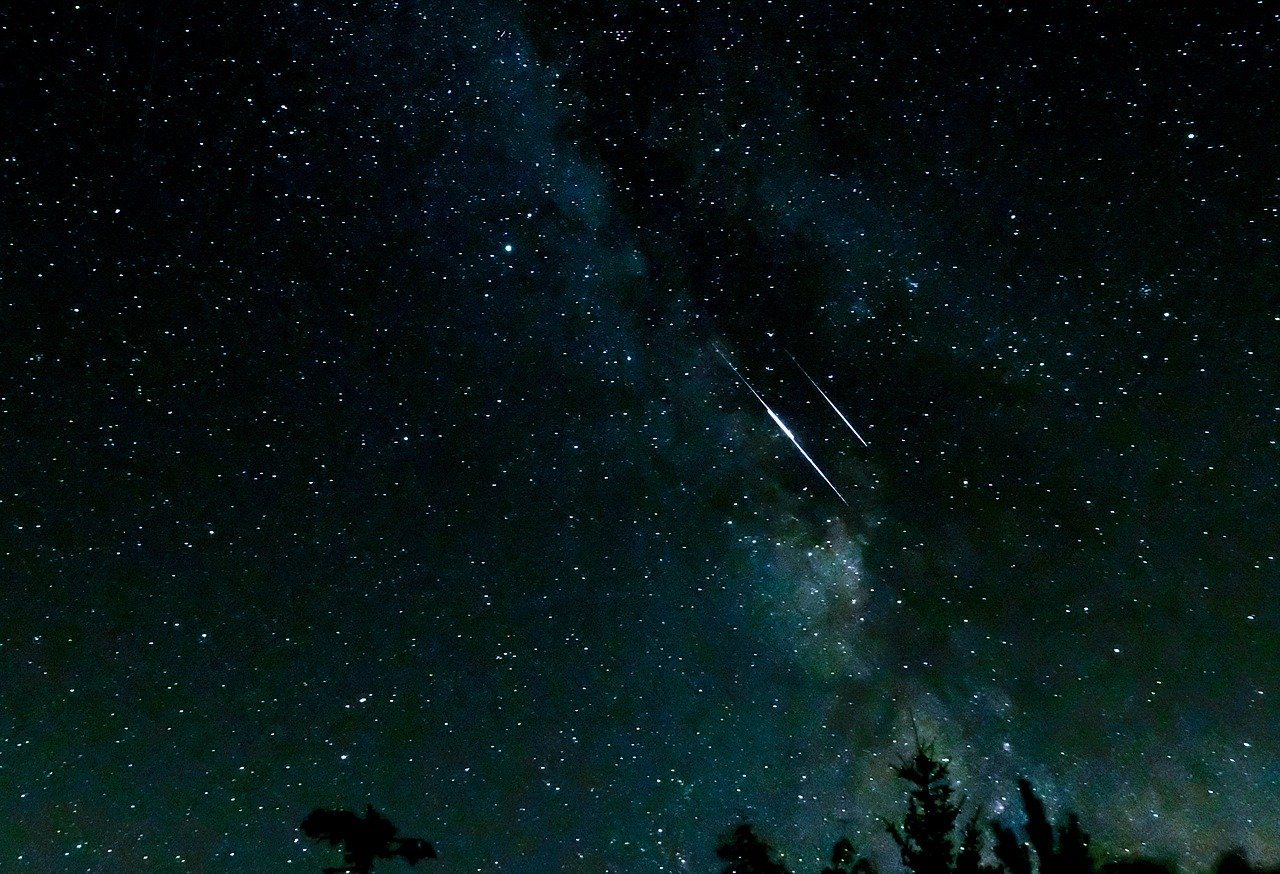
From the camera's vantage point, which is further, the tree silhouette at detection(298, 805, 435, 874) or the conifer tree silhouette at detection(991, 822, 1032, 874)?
the tree silhouette at detection(298, 805, 435, 874)

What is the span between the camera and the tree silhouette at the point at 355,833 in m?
10.1

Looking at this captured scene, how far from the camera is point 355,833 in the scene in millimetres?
10156

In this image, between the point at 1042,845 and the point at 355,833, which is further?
the point at 355,833

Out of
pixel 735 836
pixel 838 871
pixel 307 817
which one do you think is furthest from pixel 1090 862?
pixel 307 817

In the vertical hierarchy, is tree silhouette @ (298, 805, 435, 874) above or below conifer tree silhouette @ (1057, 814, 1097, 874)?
above

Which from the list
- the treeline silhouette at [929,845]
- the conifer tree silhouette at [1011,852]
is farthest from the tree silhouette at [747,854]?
the conifer tree silhouette at [1011,852]

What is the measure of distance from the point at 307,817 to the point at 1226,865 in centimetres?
1278

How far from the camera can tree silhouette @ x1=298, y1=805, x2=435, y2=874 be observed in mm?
10133

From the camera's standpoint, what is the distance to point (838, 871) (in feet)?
44.7

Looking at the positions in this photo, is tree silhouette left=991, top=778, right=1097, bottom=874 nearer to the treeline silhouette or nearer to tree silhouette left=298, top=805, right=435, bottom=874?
the treeline silhouette

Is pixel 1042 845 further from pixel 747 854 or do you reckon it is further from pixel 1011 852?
pixel 747 854

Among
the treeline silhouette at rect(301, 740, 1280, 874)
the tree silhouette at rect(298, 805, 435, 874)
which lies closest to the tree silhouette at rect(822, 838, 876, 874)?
the treeline silhouette at rect(301, 740, 1280, 874)

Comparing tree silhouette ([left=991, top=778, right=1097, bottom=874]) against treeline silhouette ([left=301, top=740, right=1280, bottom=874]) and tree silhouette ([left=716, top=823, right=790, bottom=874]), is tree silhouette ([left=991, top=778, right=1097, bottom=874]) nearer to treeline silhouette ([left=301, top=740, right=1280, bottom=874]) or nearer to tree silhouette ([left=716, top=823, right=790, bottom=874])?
treeline silhouette ([left=301, top=740, right=1280, bottom=874])

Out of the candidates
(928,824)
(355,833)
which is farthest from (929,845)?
(355,833)
